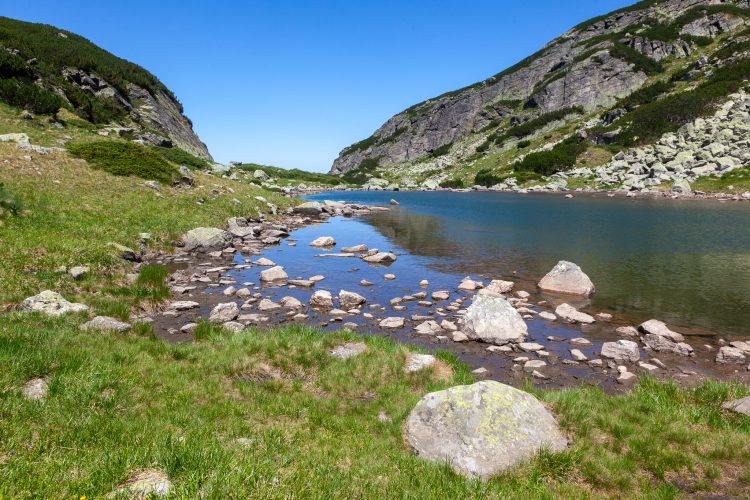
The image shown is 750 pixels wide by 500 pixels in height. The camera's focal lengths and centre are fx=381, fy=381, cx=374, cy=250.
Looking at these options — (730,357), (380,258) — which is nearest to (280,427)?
(730,357)

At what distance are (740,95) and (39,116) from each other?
14154 cm

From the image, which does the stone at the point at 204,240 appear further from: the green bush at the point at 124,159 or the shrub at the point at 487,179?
the shrub at the point at 487,179

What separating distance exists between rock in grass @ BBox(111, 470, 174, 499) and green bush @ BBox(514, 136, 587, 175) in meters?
131

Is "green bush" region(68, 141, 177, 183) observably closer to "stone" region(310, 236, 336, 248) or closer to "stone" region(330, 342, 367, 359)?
"stone" region(310, 236, 336, 248)

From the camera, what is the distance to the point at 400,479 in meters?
5.58

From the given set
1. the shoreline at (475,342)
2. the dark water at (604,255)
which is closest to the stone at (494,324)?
the shoreline at (475,342)

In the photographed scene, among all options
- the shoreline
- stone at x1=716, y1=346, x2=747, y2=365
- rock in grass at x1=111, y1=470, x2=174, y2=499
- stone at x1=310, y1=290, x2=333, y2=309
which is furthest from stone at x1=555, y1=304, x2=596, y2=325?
rock in grass at x1=111, y1=470, x2=174, y2=499

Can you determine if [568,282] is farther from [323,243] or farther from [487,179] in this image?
[487,179]

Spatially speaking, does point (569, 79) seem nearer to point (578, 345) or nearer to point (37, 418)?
point (578, 345)

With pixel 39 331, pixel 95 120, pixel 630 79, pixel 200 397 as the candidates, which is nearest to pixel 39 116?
pixel 95 120

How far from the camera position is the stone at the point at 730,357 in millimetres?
12406

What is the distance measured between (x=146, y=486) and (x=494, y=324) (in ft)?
38.9

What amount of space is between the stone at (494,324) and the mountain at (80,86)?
48932 mm

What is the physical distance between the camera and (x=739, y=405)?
841 centimetres
